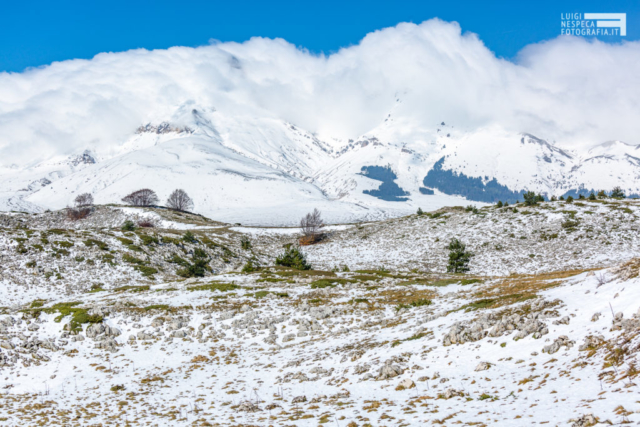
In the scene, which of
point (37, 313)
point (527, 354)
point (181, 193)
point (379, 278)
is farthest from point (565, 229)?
point (181, 193)

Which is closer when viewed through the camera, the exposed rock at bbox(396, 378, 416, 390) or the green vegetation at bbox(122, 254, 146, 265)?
the exposed rock at bbox(396, 378, 416, 390)

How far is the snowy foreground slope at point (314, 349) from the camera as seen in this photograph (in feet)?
43.1

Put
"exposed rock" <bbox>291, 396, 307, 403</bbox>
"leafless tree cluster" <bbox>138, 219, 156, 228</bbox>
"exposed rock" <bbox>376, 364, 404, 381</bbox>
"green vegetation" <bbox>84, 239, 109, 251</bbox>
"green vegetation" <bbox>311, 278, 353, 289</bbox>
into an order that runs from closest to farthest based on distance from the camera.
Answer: "exposed rock" <bbox>291, 396, 307, 403</bbox>, "exposed rock" <bbox>376, 364, 404, 381</bbox>, "green vegetation" <bbox>311, 278, 353, 289</bbox>, "green vegetation" <bbox>84, 239, 109, 251</bbox>, "leafless tree cluster" <bbox>138, 219, 156, 228</bbox>

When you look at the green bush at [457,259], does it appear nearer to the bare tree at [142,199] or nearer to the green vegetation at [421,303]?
the green vegetation at [421,303]

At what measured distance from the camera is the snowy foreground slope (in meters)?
13.1

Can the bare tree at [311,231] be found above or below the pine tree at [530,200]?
below

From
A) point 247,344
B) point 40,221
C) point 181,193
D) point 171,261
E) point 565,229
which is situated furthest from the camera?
point 181,193

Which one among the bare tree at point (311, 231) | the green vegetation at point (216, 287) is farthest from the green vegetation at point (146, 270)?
the bare tree at point (311, 231)

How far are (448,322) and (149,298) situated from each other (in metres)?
24.9

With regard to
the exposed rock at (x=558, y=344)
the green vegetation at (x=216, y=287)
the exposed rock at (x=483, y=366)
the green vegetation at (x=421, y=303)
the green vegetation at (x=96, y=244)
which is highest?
the green vegetation at (x=96, y=244)

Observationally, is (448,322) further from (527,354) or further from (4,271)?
(4,271)

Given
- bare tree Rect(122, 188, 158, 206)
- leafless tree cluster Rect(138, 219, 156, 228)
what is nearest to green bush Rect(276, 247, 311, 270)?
leafless tree cluster Rect(138, 219, 156, 228)

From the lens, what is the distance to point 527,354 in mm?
15289

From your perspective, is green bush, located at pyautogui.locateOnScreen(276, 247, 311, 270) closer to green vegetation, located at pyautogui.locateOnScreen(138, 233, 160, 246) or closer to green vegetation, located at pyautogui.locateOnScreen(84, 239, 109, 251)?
green vegetation, located at pyautogui.locateOnScreen(138, 233, 160, 246)
